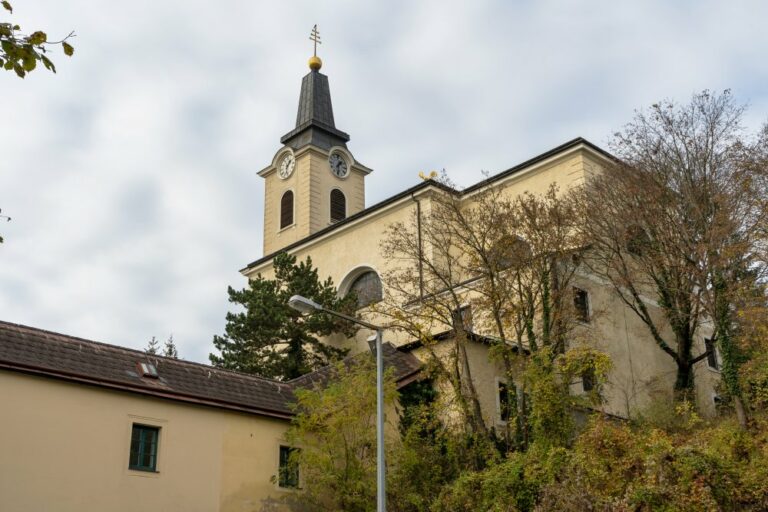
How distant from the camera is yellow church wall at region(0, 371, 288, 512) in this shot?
62.3ft

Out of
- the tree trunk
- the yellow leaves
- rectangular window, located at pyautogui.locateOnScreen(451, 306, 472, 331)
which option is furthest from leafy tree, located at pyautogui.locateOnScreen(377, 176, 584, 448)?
the yellow leaves

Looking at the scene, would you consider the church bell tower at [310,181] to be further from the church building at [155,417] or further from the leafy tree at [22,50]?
the leafy tree at [22,50]

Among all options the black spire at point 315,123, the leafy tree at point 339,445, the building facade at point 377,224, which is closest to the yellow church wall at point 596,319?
the building facade at point 377,224

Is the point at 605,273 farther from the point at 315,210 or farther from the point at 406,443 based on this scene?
the point at 315,210

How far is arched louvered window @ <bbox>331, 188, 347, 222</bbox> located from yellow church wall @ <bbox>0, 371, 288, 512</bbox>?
24.7m

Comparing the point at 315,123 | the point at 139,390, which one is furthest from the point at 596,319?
the point at 315,123

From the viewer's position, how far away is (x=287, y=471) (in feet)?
74.3

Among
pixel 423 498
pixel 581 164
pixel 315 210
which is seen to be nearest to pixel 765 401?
pixel 423 498

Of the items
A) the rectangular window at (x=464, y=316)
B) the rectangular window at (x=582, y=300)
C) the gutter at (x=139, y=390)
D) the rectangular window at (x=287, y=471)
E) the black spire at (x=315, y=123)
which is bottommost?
the rectangular window at (x=287, y=471)

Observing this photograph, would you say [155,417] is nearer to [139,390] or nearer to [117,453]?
[139,390]

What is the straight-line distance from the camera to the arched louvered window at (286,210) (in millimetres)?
47219

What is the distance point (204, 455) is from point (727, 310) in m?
14.6

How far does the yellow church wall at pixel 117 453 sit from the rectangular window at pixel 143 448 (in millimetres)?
151

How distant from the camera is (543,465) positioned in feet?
67.4
